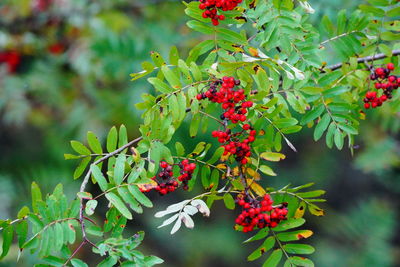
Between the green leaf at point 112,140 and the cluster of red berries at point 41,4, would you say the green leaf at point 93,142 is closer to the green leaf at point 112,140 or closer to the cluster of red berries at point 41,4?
the green leaf at point 112,140

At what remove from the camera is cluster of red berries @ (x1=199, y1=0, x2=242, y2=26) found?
2.79 ft

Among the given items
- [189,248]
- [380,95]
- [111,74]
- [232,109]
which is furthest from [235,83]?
[189,248]

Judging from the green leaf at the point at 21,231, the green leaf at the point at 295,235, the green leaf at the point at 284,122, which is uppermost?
the green leaf at the point at 284,122

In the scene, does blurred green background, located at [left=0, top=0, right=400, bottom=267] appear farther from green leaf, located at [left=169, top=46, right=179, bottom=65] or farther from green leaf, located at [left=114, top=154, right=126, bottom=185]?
green leaf, located at [left=114, top=154, right=126, bottom=185]

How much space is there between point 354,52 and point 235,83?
0.32 m

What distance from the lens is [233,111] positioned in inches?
33.9

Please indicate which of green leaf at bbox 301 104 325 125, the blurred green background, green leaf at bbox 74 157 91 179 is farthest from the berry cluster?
the blurred green background

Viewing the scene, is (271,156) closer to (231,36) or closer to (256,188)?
(256,188)

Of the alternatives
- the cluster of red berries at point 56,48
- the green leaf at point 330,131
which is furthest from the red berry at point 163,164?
the cluster of red berries at point 56,48

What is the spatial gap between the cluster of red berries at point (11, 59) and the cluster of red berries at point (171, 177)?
2044 millimetres

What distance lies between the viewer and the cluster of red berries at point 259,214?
0.86m

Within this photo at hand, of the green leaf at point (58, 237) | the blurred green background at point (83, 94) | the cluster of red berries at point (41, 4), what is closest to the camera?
the green leaf at point (58, 237)

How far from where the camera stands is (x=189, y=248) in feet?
11.7

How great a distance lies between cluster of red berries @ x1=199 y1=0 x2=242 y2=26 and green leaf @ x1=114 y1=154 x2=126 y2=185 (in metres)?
Result: 0.29
